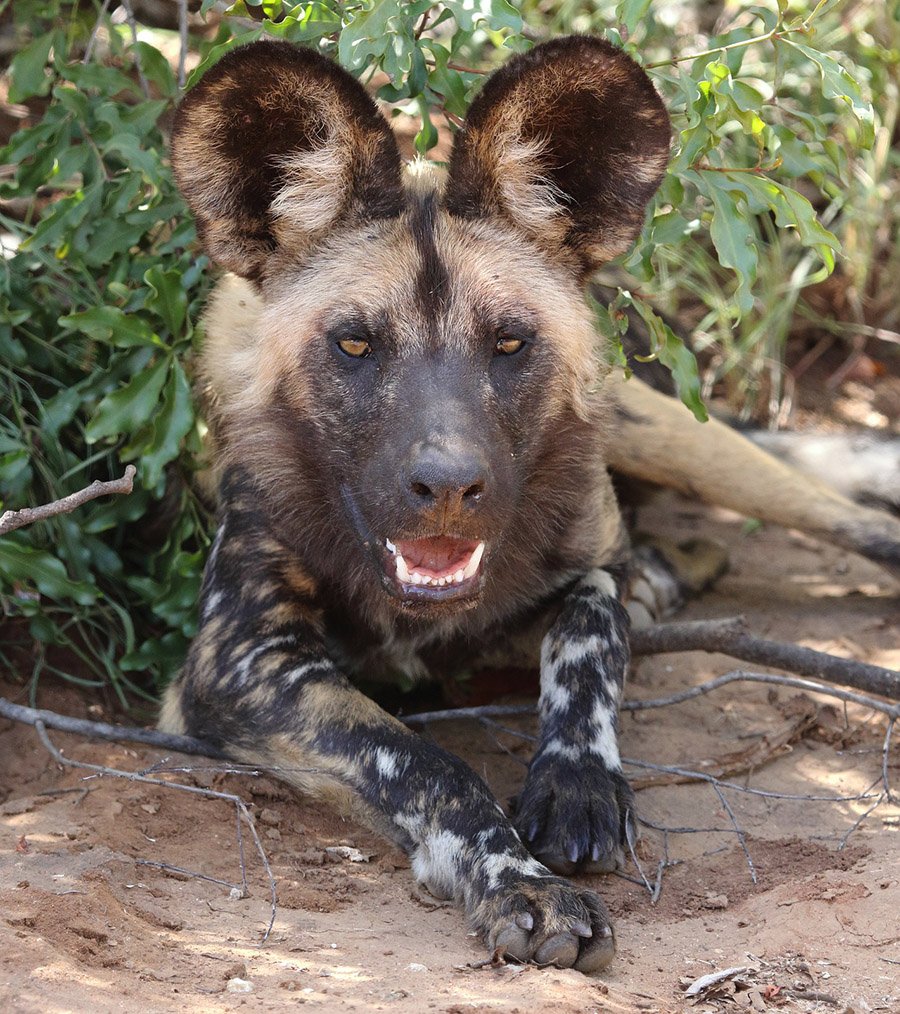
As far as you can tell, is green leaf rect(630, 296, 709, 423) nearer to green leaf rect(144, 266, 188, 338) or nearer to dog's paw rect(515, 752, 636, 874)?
dog's paw rect(515, 752, 636, 874)

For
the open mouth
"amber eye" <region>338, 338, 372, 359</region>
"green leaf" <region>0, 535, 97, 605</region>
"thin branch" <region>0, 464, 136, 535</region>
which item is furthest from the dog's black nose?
"green leaf" <region>0, 535, 97, 605</region>

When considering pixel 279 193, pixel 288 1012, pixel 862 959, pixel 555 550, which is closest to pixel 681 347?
pixel 555 550

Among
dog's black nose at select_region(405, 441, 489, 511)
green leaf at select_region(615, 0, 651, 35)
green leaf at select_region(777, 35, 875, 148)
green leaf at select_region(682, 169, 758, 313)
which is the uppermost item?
green leaf at select_region(615, 0, 651, 35)

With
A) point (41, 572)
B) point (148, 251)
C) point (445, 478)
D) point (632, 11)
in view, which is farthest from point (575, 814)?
point (148, 251)

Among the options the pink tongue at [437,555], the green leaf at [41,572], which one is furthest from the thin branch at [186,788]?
the pink tongue at [437,555]

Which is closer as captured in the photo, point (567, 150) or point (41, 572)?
point (567, 150)

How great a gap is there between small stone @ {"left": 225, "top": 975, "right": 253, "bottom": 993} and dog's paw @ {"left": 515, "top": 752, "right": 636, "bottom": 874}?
809mm

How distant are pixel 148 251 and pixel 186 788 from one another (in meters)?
1.75

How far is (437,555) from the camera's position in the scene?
9.71 ft

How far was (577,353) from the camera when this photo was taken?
3.32 m

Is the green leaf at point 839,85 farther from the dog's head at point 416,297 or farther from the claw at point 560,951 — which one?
the claw at point 560,951

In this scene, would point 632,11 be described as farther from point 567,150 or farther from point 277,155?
point 277,155

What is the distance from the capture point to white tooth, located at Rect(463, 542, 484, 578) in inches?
115

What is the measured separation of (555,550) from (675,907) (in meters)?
1.05
